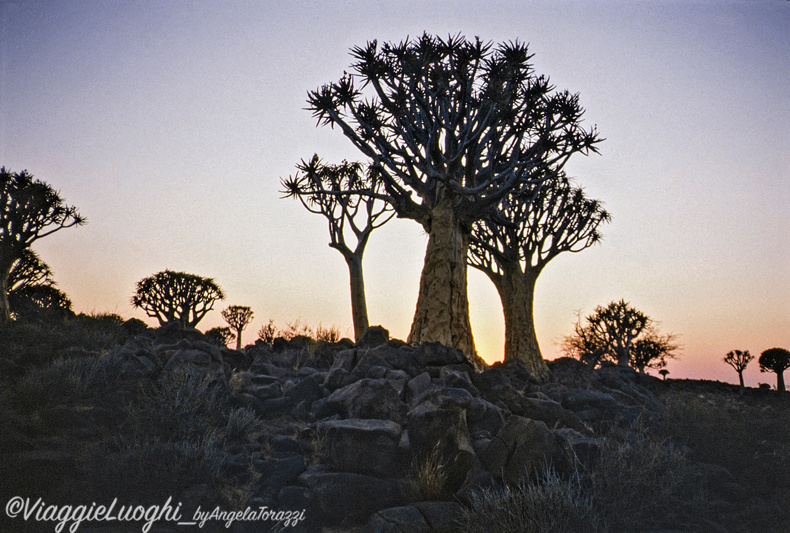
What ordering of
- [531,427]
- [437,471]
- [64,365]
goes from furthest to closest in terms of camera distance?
[64,365] → [531,427] → [437,471]

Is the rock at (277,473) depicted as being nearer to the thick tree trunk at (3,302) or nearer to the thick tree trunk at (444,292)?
the thick tree trunk at (444,292)

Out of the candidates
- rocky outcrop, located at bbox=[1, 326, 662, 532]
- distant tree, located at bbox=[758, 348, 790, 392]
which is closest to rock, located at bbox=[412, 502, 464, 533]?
rocky outcrop, located at bbox=[1, 326, 662, 532]

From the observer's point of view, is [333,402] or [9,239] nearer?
[333,402]

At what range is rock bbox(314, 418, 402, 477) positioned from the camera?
6.18 metres

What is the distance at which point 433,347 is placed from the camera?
9.86 metres

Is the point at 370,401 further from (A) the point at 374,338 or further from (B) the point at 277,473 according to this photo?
(A) the point at 374,338

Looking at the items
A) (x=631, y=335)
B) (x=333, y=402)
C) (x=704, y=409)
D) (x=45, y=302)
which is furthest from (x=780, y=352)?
(x=45, y=302)

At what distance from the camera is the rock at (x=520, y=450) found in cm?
598

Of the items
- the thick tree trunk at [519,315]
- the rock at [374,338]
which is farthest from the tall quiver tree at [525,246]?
the rock at [374,338]

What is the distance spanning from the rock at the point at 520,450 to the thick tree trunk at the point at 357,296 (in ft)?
45.3

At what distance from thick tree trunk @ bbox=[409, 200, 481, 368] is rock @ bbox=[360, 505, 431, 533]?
22.5 ft

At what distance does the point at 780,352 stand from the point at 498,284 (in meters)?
28.8

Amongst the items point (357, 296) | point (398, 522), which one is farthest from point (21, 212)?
point (398, 522)

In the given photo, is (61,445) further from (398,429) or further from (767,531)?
(767,531)
